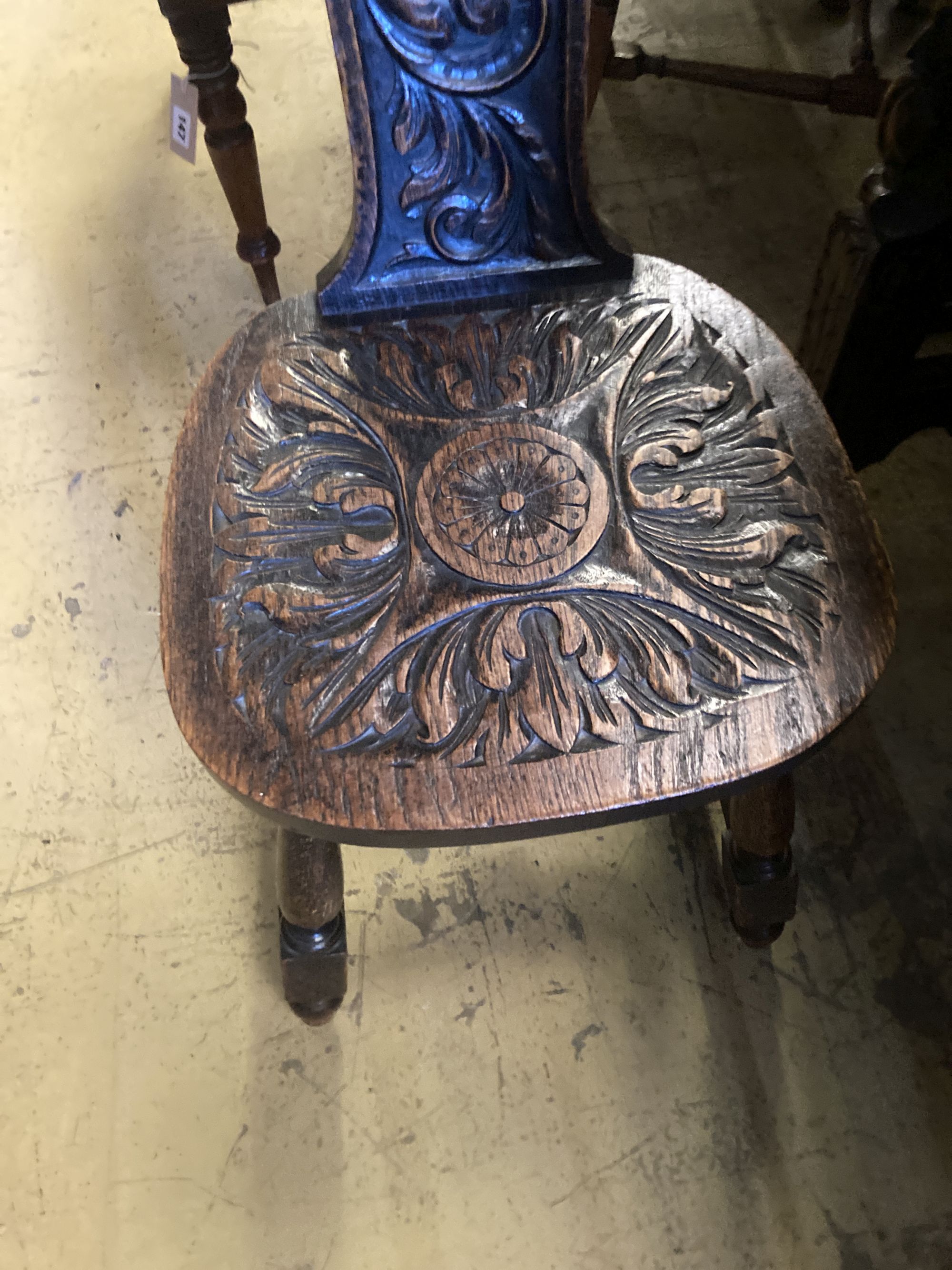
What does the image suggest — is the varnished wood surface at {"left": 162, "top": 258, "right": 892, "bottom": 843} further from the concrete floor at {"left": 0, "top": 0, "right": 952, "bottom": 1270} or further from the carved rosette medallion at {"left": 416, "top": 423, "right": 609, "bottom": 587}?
the concrete floor at {"left": 0, "top": 0, "right": 952, "bottom": 1270}

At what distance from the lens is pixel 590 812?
1.69ft

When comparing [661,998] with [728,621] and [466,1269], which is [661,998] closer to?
[466,1269]

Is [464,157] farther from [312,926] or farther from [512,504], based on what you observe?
[312,926]

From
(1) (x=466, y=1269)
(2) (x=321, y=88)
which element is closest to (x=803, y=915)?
(1) (x=466, y=1269)

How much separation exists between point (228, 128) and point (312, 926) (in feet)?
2.82

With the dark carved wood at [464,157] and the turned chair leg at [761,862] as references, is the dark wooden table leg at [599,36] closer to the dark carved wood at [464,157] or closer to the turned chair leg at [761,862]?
the dark carved wood at [464,157]

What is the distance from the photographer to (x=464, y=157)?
0.68 m

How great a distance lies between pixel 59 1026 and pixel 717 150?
1465 millimetres

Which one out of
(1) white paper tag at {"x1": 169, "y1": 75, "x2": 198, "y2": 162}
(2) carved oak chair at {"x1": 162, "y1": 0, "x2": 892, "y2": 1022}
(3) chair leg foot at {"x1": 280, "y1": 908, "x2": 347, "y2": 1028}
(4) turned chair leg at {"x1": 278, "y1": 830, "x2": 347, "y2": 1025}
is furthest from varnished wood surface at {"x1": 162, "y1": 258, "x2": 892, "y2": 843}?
(1) white paper tag at {"x1": 169, "y1": 75, "x2": 198, "y2": 162}

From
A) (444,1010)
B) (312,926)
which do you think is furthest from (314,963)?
(444,1010)

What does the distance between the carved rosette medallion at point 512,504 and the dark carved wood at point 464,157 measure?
0.14 m

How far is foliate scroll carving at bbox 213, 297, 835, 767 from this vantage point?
1.79 ft

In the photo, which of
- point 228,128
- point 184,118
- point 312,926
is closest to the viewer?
point 312,926

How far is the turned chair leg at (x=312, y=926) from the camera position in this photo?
729 millimetres
